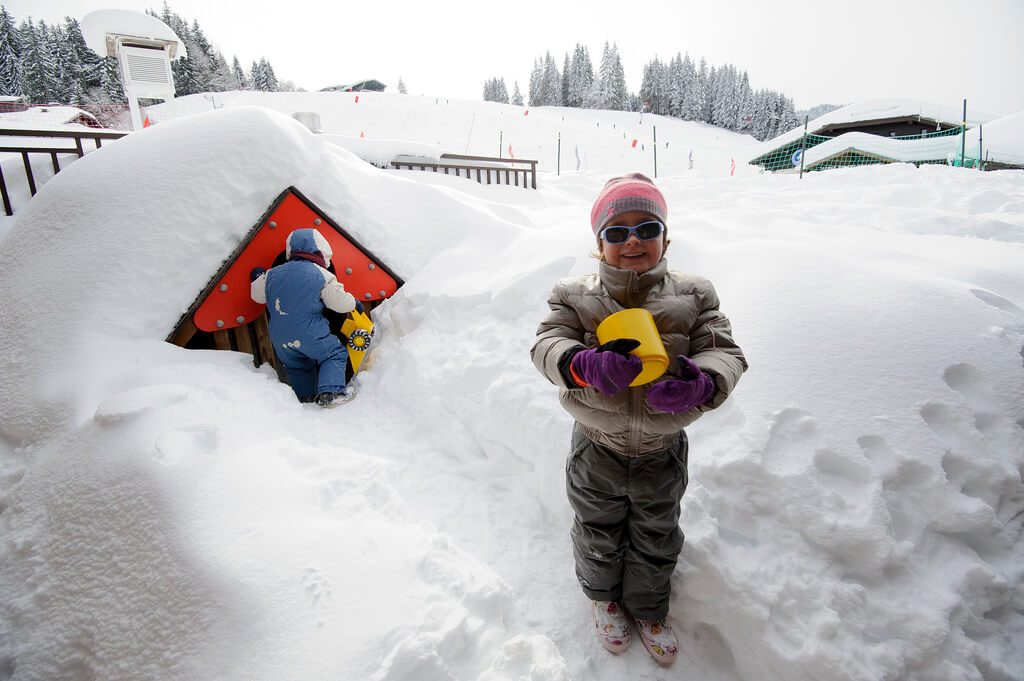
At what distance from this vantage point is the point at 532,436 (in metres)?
2.33

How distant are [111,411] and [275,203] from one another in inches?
76.9

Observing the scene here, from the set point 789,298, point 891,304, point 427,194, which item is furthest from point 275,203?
point 891,304

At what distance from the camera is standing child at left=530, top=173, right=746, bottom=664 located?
1.43m

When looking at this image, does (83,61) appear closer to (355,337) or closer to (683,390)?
(355,337)

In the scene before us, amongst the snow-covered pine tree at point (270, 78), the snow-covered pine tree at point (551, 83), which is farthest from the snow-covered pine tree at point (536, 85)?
the snow-covered pine tree at point (270, 78)

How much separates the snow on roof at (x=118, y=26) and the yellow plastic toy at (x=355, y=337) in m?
11.6

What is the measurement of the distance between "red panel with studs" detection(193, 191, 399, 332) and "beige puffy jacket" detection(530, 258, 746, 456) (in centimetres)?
264

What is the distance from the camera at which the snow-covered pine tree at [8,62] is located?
2831 centimetres

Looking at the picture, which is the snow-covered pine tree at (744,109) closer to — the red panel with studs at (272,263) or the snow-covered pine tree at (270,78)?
the snow-covered pine tree at (270,78)

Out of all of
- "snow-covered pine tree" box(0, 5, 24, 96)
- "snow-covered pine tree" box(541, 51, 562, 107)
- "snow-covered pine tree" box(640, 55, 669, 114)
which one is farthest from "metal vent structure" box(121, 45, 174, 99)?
"snow-covered pine tree" box(640, 55, 669, 114)

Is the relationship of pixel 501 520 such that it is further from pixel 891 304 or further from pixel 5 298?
pixel 5 298

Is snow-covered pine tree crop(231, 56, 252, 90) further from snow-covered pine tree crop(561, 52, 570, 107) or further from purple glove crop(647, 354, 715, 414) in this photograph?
purple glove crop(647, 354, 715, 414)

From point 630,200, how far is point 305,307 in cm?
254

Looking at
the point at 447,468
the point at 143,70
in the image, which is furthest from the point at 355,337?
the point at 143,70
